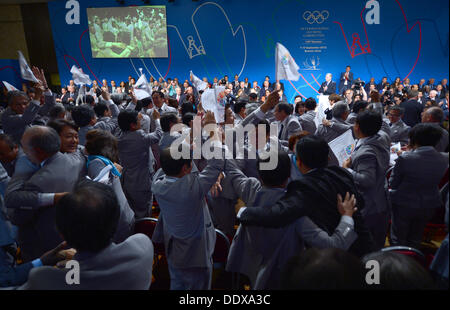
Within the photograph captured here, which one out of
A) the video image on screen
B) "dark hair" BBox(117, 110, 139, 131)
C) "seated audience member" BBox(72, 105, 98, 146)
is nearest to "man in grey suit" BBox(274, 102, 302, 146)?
"dark hair" BBox(117, 110, 139, 131)

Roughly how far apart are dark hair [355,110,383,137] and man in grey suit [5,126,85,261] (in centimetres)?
209

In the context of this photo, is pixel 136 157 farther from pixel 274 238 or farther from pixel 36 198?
pixel 274 238

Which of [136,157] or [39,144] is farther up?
[39,144]

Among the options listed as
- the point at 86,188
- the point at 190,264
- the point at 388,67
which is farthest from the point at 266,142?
the point at 388,67

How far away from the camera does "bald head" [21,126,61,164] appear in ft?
5.43

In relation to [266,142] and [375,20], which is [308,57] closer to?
[375,20]

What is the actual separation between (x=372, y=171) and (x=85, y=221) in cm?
185

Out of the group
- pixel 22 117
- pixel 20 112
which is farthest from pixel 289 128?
pixel 20 112

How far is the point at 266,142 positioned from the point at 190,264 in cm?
136

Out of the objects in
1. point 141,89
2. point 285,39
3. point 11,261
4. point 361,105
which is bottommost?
point 11,261

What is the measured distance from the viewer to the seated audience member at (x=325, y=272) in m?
0.78

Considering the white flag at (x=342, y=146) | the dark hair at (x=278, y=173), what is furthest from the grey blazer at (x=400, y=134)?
the dark hair at (x=278, y=173)

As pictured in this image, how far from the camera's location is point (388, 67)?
460 inches

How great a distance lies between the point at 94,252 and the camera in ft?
3.52
